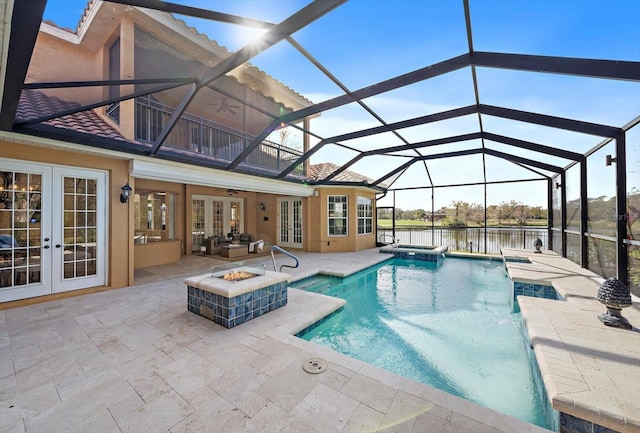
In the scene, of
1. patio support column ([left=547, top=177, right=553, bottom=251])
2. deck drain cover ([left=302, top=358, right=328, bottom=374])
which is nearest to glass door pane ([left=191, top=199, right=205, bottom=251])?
deck drain cover ([left=302, top=358, right=328, bottom=374])

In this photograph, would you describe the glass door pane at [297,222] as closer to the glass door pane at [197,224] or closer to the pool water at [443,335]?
the glass door pane at [197,224]

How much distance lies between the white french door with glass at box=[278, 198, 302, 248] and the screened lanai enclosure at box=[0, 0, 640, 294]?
3635 millimetres

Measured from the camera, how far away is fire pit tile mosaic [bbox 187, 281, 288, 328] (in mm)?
3695

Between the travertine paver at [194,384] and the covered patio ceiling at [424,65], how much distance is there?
119 inches

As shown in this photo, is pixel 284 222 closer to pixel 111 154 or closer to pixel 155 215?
pixel 155 215

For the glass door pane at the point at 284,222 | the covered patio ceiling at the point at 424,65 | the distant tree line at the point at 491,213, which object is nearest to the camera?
the covered patio ceiling at the point at 424,65

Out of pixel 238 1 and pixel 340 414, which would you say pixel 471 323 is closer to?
pixel 340 414

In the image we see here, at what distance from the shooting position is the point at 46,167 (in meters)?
4.79

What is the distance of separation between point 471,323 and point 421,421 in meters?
3.24

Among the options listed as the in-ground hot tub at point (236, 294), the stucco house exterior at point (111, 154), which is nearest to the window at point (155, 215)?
the stucco house exterior at point (111, 154)

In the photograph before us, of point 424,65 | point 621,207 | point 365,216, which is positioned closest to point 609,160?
point 621,207

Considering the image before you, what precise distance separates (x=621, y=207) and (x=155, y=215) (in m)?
12.6

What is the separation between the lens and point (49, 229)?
482 centimetres

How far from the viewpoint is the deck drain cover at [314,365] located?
8.61 feet
